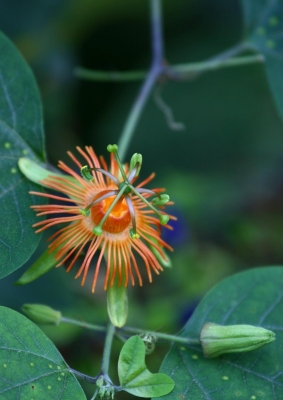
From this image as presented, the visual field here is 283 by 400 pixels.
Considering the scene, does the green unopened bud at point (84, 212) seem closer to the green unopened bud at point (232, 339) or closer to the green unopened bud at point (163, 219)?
the green unopened bud at point (163, 219)

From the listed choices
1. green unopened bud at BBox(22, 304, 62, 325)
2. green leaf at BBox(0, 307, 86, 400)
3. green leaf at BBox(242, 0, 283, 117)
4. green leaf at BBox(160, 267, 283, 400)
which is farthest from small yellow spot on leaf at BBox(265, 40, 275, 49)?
green leaf at BBox(0, 307, 86, 400)

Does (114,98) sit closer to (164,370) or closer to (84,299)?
(84,299)

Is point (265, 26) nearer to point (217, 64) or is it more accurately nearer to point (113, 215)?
point (217, 64)

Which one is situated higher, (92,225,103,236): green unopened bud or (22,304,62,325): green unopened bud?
(92,225,103,236): green unopened bud

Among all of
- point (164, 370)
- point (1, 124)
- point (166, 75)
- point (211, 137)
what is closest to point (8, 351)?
point (164, 370)

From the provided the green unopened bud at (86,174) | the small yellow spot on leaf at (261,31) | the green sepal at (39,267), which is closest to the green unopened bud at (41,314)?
the green sepal at (39,267)

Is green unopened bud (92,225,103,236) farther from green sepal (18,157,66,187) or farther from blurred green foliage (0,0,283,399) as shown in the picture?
blurred green foliage (0,0,283,399)
